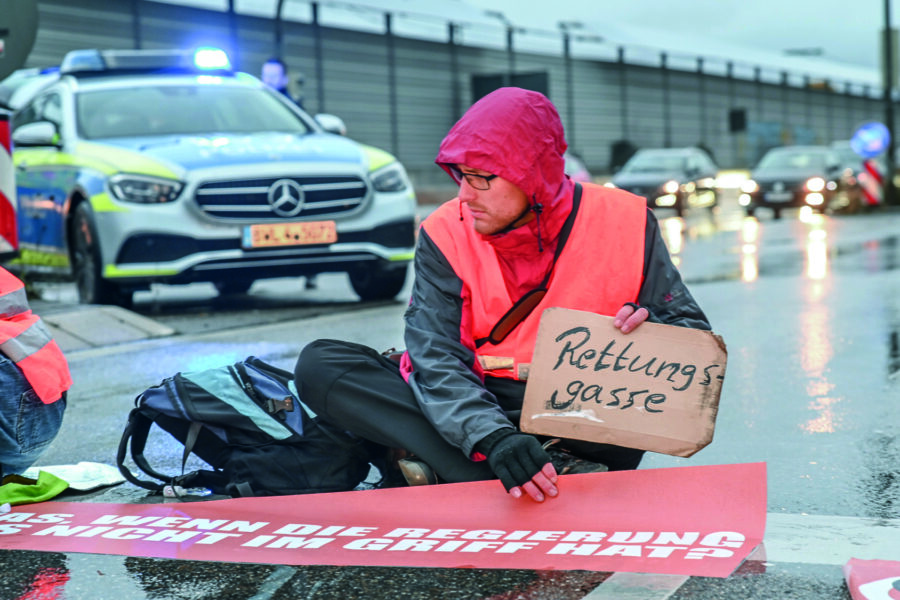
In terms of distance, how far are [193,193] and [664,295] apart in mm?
5190

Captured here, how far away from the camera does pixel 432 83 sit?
3591cm

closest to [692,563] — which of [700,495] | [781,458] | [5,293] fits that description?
[700,495]

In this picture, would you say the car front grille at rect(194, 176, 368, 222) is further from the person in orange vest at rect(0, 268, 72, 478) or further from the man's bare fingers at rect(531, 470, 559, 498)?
the man's bare fingers at rect(531, 470, 559, 498)

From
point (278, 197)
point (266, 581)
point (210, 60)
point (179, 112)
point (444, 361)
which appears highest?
point (210, 60)

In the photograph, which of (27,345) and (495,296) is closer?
(495,296)

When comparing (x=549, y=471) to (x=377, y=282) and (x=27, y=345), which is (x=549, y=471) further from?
(x=377, y=282)

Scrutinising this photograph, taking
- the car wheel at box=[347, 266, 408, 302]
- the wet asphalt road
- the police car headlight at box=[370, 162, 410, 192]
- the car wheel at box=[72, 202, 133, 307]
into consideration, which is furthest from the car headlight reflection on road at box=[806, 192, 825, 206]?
the car wheel at box=[72, 202, 133, 307]

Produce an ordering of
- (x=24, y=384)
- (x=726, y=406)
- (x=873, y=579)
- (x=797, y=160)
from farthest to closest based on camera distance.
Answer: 1. (x=797, y=160)
2. (x=726, y=406)
3. (x=24, y=384)
4. (x=873, y=579)

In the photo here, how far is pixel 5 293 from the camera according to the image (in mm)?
3775

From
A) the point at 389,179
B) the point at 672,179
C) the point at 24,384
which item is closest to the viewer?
the point at 24,384

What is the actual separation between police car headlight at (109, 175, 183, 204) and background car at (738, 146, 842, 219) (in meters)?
17.0

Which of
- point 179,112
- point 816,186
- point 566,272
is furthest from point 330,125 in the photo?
point 816,186

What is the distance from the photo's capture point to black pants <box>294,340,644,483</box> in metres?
3.51

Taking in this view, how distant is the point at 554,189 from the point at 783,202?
20.9 m
